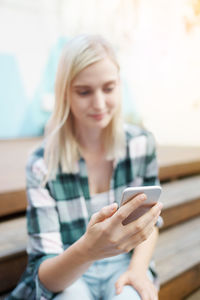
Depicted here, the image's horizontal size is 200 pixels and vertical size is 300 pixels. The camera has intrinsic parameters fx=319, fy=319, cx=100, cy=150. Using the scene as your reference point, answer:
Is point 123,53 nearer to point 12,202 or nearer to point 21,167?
point 21,167

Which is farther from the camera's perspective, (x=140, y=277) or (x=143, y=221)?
(x=140, y=277)

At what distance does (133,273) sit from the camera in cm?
88

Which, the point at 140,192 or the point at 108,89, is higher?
the point at 108,89

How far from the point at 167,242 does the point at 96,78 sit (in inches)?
39.0

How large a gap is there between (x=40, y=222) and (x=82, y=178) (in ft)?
0.61

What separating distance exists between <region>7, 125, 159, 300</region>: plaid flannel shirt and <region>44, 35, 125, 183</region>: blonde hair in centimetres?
3

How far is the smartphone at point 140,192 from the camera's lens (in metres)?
0.62

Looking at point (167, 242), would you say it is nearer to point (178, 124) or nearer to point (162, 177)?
point (162, 177)

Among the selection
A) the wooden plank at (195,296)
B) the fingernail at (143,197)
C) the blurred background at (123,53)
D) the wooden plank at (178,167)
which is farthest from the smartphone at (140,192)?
the blurred background at (123,53)

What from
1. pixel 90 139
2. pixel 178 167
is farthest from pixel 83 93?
pixel 178 167

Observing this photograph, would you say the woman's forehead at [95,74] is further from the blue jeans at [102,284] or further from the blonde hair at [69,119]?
the blue jeans at [102,284]

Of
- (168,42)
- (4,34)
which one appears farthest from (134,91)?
(4,34)

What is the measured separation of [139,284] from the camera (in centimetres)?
85

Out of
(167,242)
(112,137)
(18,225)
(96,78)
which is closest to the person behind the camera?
(96,78)
